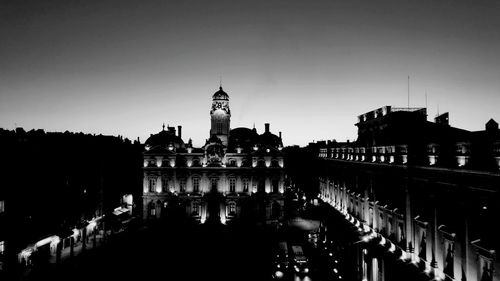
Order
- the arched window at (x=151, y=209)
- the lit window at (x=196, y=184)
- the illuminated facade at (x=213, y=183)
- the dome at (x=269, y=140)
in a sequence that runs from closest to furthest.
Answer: the illuminated facade at (x=213, y=183) → the arched window at (x=151, y=209) → the lit window at (x=196, y=184) → the dome at (x=269, y=140)

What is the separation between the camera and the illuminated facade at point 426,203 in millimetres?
16625

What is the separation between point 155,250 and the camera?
4203 centimetres

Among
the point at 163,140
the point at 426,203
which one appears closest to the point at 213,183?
the point at 163,140

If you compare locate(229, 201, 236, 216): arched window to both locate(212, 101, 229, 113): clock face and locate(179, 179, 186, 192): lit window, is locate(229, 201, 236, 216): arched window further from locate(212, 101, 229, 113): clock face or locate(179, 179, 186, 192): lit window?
locate(212, 101, 229, 113): clock face

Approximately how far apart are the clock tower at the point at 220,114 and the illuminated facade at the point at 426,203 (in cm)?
3607

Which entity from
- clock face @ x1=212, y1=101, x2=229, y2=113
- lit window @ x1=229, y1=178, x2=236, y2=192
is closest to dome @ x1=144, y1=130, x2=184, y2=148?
lit window @ x1=229, y1=178, x2=236, y2=192

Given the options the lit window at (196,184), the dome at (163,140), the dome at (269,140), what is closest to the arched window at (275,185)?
the dome at (269,140)

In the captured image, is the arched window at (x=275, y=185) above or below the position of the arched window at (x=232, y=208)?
above

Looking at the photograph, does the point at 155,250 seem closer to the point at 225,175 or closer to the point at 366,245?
the point at 225,175

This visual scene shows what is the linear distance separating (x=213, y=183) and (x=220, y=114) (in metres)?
17.7

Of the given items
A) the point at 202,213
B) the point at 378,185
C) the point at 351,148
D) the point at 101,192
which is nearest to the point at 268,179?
the point at 202,213

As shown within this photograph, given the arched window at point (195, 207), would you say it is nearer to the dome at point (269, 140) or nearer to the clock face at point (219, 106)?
the dome at point (269, 140)

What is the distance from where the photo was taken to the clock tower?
71.4m

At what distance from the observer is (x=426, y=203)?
2198 cm
